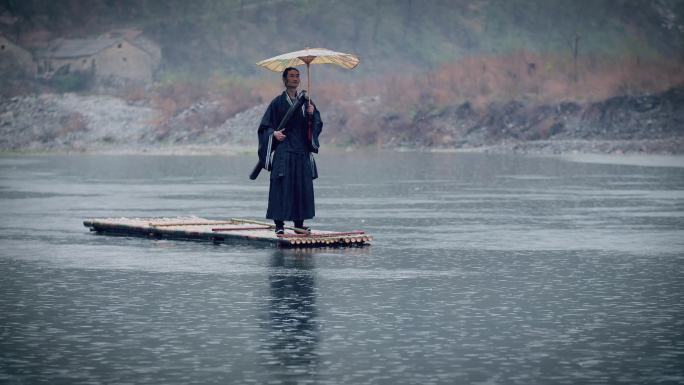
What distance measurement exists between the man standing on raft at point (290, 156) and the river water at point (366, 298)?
87 cm

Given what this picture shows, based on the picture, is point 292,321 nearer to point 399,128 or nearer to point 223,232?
point 223,232

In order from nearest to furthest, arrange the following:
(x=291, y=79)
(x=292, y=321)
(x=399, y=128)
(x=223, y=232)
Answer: (x=292, y=321) → (x=291, y=79) → (x=223, y=232) → (x=399, y=128)

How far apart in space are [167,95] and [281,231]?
6297 cm

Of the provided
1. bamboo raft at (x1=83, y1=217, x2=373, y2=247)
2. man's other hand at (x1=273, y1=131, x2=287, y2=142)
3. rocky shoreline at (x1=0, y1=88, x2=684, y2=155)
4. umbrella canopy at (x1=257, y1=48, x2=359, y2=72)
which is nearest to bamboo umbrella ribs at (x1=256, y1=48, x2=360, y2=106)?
umbrella canopy at (x1=257, y1=48, x2=359, y2=72)

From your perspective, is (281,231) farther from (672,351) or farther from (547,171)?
(547,171)

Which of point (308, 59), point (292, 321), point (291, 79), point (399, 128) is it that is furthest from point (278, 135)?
point (399, 128)

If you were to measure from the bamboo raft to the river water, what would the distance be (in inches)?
12.4

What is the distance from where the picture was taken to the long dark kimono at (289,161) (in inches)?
739

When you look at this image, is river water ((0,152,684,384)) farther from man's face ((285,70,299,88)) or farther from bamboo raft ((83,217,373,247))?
man's face ((285,70,299,88))

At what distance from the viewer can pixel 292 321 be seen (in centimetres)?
1205

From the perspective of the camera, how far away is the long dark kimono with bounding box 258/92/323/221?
18766 millimetres

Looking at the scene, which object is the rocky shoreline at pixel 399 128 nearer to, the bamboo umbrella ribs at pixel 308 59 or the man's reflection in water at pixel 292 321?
the bamboo umbrella ribs at pixel 308 59

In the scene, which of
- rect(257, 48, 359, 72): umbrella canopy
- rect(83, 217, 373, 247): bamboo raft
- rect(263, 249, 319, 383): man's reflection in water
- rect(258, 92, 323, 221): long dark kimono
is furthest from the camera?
rect(257, 48, 359, 72): umbrella canopy

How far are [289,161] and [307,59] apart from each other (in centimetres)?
140
